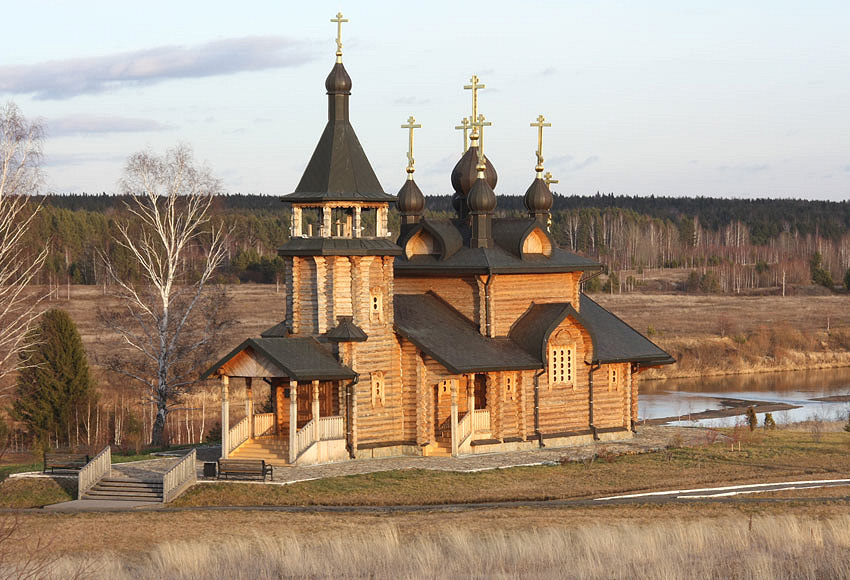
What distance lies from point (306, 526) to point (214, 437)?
11.5 metres

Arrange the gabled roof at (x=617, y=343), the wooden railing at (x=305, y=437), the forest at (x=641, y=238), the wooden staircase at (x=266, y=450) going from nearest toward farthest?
the wooden railing at (x=305, y=437) < the wooden staircase at (x=266, y=450) < the gabled roof at (x=617, y=343) < the forest at (x=641, y=238)

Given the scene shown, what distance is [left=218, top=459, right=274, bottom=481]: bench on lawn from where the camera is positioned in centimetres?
2503

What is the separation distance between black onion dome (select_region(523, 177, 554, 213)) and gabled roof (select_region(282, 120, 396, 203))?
5.56 m

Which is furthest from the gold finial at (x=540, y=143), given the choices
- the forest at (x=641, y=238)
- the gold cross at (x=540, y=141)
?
the forest at (x=641, y=238)

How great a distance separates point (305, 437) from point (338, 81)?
806cm

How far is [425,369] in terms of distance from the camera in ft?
93.6

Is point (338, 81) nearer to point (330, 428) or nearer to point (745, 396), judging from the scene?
point (330, 428)

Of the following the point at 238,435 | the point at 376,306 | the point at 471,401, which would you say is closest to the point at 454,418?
the point at 471,401

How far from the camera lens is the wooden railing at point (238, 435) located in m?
27.2

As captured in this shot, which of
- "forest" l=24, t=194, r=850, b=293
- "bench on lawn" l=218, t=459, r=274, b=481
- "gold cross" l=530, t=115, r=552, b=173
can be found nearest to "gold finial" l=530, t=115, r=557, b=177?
"gold cross" l=530, t=115, r=552, b=173

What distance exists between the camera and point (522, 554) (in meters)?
18.2

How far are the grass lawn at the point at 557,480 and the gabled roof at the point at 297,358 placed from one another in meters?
2.36

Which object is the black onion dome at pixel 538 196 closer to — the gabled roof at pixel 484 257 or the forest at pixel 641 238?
the gabled roof at pixel 484 257

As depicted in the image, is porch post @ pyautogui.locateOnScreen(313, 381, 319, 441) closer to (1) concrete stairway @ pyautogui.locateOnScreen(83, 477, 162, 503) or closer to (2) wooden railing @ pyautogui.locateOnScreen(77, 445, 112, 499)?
(1) concrete stairway @ pyautogui.locateOnScreen(83, 477, 162, 503)
